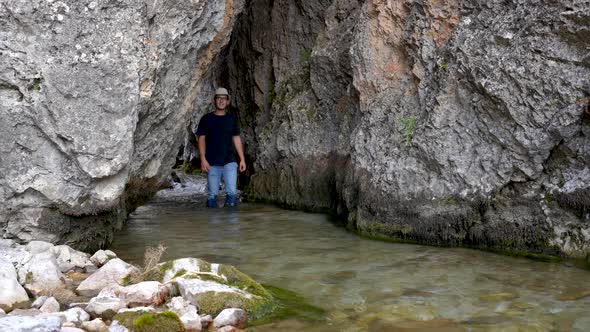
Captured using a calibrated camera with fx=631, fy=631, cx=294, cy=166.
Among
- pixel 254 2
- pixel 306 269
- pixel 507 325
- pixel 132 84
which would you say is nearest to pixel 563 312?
pixel 507 325

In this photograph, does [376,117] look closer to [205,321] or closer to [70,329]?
[205,321]

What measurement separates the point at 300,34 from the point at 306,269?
728 cm

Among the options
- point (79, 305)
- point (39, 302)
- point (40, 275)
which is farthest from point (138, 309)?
point (40, 275)

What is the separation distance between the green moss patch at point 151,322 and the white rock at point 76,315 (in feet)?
0.82

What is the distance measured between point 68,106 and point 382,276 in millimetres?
3249

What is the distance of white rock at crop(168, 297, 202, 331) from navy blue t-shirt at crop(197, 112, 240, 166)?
566cm

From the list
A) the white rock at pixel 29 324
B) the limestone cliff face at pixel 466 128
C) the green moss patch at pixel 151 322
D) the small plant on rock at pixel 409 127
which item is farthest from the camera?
the small plant on rock at pixel 409 127

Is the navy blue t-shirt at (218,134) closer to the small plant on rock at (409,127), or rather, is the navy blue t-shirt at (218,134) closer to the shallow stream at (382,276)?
the shallow stream at (382,276)

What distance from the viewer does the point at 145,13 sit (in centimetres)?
617

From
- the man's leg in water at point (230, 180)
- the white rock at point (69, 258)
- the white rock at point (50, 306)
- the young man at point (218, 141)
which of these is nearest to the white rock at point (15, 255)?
the white rock at point (69, 258)

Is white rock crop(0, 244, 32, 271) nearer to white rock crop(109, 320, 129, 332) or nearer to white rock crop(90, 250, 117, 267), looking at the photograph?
white rock crop(90, 250, 117, 267)

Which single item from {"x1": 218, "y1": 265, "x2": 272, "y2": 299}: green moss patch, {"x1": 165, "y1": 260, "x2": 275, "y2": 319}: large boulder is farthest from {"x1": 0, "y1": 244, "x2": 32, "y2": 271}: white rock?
{"x1": 218, "y1": 265, "x2": 272, "y2": 299}: green moss patch

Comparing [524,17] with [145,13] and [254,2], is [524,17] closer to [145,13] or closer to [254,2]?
[145,13]

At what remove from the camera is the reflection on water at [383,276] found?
4496mm
